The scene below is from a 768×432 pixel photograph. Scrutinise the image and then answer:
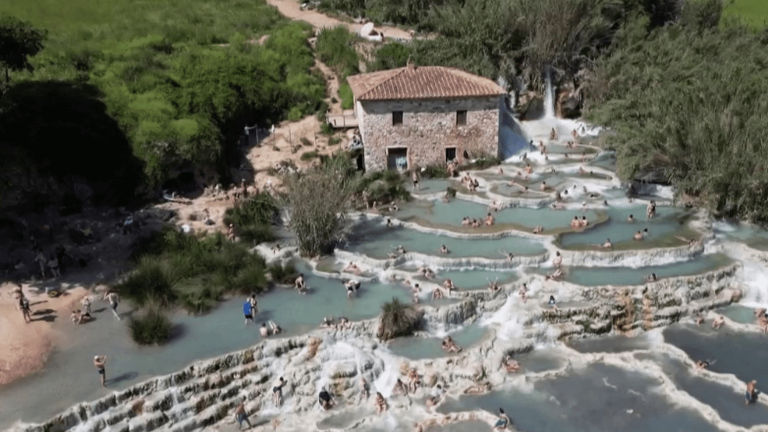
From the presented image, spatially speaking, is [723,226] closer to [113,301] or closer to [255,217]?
[255,217]

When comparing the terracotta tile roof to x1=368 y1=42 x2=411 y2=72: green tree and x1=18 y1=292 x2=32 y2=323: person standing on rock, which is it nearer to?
x1=368 y1=42 x2=411 y2=72: green tree

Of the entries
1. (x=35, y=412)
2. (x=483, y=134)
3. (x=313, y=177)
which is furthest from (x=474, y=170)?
(x=35, y=412)

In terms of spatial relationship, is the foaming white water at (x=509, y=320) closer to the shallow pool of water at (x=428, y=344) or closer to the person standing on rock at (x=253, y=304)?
the shallow pool of water at (x=428, y=344)

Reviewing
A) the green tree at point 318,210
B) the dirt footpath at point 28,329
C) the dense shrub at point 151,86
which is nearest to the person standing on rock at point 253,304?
the green tree at point 318,210

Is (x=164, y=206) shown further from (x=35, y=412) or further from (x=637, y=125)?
(x=637, y=125)

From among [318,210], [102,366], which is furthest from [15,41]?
[102,366]
